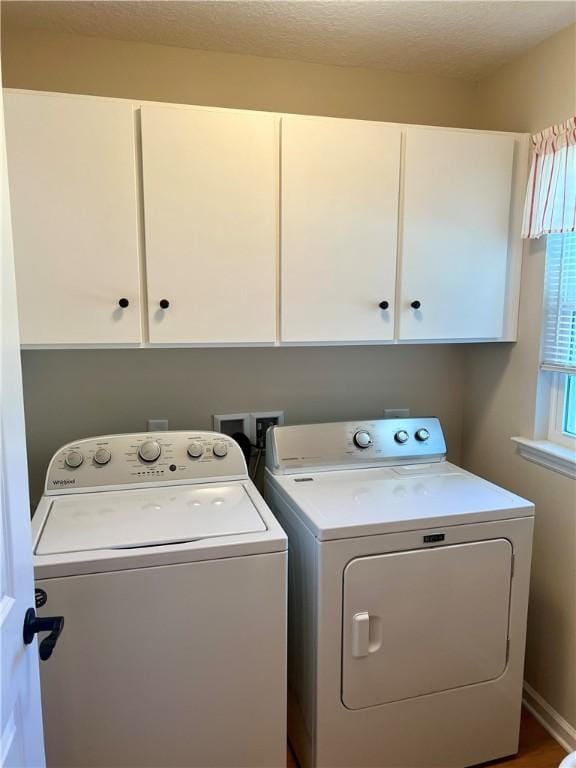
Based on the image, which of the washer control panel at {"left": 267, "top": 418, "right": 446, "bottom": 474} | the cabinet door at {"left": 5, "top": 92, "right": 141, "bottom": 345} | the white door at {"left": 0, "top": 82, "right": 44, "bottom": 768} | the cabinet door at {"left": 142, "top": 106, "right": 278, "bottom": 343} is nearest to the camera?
the white door at {"left": 0, "top": 82, "right": 44, "bottom": 768}

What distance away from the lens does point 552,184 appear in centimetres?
184

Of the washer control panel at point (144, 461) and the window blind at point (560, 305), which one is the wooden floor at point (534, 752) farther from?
the window blind at point (560, 305)

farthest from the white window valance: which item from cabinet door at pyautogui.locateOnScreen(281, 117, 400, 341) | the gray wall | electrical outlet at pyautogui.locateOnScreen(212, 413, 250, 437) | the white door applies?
the white door

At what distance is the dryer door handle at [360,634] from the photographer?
1598 mm

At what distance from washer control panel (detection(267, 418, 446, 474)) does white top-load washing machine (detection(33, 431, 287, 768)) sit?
15.9 inches

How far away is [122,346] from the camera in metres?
1.74

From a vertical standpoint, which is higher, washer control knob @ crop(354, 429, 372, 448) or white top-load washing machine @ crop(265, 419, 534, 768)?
washer control knob @ crop(354, 429, 372, 448)

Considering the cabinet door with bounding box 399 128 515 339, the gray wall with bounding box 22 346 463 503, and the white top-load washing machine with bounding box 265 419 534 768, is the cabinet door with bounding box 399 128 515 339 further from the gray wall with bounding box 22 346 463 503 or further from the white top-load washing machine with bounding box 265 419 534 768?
the white top-load washing machine with bounding box 265 419 534 768

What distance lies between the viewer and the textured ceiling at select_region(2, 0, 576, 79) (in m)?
1.69

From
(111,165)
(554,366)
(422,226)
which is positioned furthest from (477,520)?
(111,165)

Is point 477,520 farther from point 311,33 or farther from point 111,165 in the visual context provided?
point 311,33

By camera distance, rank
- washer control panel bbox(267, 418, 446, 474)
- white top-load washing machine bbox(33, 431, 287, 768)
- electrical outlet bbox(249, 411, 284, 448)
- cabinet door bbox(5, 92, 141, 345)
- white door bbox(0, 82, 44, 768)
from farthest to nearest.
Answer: electrical outlet bbox(249, 411, 284, 448) < washer control panel bbox(267, 418, 446, 474) < cabinet door bbox(5, 92, 141, 345) < white top-load washing machine bbox(33, 431, 287, 768) < white door bbox(0, 82, 44, 768)

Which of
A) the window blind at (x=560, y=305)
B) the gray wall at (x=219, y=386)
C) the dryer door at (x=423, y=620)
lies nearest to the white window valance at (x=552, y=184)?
the window blind at (x=560, y=305)

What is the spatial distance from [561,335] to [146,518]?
5.13ft
